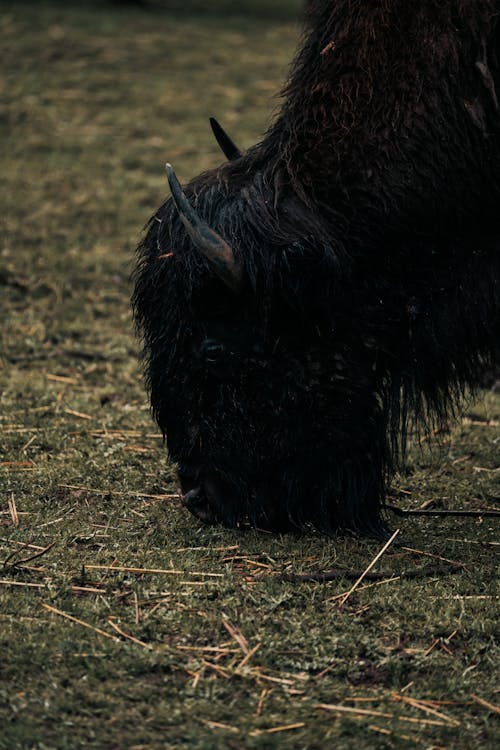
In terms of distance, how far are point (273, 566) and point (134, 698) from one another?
98 cm

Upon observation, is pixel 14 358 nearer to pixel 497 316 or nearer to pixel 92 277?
pixel 92 277

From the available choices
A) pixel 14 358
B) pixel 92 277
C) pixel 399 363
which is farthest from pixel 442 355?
pixel 92 277

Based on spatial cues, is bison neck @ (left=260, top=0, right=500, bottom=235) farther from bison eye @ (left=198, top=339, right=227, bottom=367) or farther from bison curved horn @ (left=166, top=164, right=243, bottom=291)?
bison eye @ (left=198, top=339, right=227, bottom=367)

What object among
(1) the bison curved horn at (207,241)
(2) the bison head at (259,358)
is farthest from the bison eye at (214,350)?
(1) the bison curved horn at (207,241)

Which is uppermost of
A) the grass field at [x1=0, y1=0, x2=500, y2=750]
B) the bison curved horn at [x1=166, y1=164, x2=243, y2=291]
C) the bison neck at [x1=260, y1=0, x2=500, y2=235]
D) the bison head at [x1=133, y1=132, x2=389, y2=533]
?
the bison neck at [x1=260, y1=0, x2=500, y2=235]

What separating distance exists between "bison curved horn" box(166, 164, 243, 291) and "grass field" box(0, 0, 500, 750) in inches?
37.5

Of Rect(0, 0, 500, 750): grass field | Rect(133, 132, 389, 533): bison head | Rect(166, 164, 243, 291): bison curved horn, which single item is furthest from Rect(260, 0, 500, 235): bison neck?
Rect(0, 0, 500, 750): grass field

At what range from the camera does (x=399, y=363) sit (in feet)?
13.9

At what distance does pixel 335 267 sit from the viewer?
13.2 feet

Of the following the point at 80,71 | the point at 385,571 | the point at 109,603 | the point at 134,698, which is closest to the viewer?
the point at 134,698

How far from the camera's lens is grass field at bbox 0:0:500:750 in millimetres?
3064

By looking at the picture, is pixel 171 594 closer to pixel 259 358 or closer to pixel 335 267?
pixel 259 358

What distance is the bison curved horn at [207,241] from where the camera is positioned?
3.98 meters

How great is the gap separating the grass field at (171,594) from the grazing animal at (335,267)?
13.7 inches
